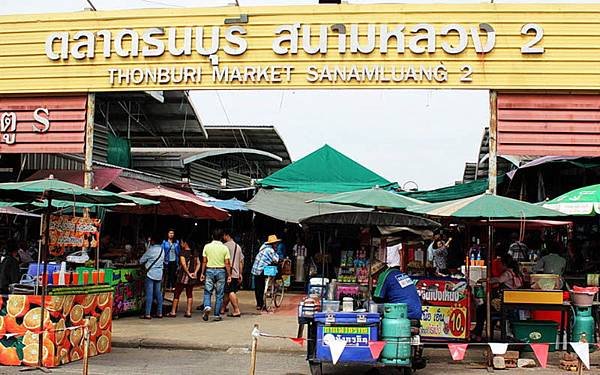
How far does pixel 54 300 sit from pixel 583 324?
7.63m

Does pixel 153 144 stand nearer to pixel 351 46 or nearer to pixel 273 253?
pixel 273 253

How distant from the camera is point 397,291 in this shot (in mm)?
9461

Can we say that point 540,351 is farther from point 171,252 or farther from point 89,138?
point 89,138

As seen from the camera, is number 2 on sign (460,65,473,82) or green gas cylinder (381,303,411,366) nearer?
green gas cylinder (381,303,411,366)

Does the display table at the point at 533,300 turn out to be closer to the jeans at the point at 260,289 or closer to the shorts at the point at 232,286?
the shorts at the point at 232,286

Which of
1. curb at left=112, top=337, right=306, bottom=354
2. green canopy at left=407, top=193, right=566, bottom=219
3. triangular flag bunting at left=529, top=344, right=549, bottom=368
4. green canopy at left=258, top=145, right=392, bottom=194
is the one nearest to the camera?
triangular flag bunting at left=529, top=344, right=549, bottom=368

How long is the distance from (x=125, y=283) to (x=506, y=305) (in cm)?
745

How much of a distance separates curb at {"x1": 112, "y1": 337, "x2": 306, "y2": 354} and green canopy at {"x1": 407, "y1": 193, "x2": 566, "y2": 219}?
10.3 feet

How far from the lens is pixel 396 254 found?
18016 mm

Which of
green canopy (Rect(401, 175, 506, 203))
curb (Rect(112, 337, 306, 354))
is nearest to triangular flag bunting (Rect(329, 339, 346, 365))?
curb (Rect(112, 337, 306, 354))

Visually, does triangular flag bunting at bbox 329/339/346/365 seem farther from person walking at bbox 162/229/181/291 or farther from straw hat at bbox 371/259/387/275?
person walking at bbox 162/229/181/291

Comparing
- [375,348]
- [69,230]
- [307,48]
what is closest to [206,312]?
[69,230]

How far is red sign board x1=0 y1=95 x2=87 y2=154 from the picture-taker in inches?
582

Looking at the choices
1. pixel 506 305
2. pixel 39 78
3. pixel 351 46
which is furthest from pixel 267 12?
pixel 506 305
